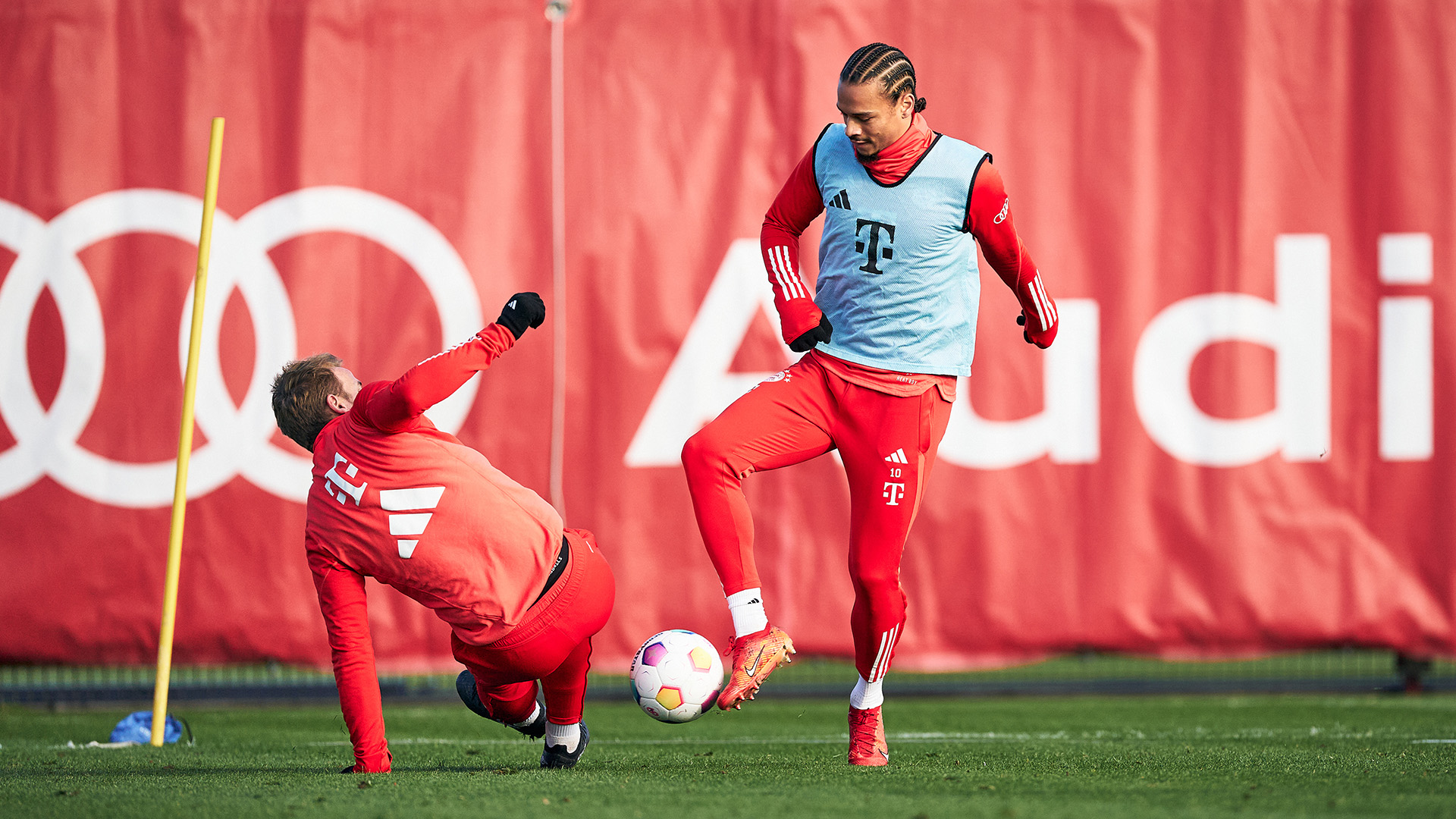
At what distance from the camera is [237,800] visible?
253cm

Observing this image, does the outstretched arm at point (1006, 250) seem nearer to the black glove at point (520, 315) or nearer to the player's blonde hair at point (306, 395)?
the black glove at point (520, 315)

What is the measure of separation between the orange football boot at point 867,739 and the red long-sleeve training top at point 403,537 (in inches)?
35.4

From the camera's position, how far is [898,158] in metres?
3.07

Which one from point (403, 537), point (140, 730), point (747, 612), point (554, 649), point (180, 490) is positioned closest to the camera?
point (403, 537)

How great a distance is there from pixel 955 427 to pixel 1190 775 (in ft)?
7.58

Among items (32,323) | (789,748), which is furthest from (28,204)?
(789,748)

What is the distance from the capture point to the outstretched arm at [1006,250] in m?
3.11

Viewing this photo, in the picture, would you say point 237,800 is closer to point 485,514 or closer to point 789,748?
point 485,514

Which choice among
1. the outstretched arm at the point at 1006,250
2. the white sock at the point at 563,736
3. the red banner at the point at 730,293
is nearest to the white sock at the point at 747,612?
the white sock at the point at 563,736

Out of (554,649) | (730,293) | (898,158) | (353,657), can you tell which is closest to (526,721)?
(554,649)

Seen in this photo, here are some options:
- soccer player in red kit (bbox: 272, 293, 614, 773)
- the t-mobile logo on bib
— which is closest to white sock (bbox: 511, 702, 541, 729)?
soccer player in red kit (bbox: 272, 293, 614, 773)

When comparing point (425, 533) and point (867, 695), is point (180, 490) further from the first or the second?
point (867, 695)

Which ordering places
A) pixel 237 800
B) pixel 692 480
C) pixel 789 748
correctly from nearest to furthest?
pixel 237 800, pixel 692 480, pixel 789 748

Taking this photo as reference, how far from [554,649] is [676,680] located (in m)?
0.29
